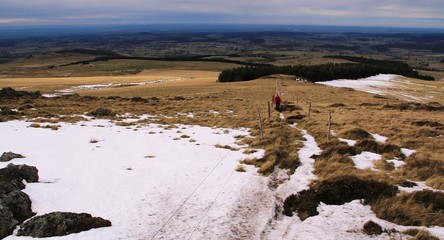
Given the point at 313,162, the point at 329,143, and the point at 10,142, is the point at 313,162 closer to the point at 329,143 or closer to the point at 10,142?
the point at 329,143

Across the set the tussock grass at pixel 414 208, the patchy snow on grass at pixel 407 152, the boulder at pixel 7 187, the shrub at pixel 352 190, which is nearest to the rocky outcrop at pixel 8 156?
the boulder at pixel 7 187

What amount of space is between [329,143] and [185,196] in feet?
30.7

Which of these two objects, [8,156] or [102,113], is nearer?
[8,156]

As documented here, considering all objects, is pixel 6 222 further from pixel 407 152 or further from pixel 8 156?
pixel 407 152

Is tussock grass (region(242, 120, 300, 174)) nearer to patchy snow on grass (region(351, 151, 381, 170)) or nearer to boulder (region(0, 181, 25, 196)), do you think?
patchy snow on grass (region(351, 151, 381, 170))

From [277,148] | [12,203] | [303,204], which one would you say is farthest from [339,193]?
[12,203]

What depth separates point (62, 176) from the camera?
13867mm

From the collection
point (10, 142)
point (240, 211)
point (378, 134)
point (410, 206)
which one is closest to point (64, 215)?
point (240, 211)

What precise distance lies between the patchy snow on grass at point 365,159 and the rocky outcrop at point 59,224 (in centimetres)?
1073

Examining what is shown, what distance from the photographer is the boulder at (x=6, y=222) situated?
29.1 feet

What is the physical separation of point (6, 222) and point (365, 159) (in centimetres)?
1418

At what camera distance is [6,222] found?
9234mm

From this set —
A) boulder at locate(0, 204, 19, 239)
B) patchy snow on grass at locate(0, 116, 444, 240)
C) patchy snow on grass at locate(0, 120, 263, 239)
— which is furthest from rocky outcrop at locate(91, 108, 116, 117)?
boulder at locate(0, 204, 19, 239)

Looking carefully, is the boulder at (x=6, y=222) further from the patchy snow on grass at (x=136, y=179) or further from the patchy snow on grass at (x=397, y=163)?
the patchy snow on grass at (x=397, y=163)
